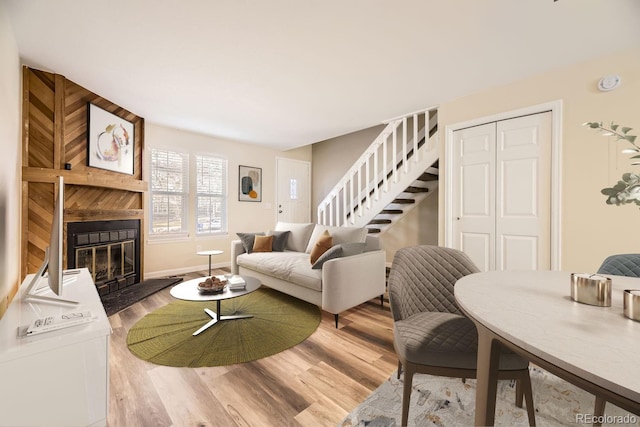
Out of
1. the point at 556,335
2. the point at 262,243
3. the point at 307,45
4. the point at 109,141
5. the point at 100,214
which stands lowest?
the point at 262,243

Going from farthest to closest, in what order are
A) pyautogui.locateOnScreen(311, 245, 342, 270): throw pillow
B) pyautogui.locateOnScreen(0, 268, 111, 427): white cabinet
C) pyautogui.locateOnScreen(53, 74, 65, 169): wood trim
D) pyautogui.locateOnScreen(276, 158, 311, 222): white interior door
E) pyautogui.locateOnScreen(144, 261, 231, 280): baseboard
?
1. pyautogui.locateOnScreen(276, 158, 311, 222): white interior door
2. pyautogui.locateOnScreen(144, 261, 231, 280): baseboard
3. pyautogui.locateOnScreen(53, 74, 65, 169): wood trim
4. pyautogui.locateOnScreen(311, 245, 342, 270): throw pillow
5. pyautogui.locateOnScreen(0, 268, 111, 427): white cabinet

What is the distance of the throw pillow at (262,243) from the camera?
3.52m

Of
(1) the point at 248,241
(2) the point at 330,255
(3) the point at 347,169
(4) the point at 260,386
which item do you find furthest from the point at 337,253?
(3) the point at 347,169

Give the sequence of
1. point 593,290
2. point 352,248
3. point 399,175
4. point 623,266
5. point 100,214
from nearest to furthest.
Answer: point 593,290 → point 623,266 → point 352,248 → point 100,214 → point 399,175

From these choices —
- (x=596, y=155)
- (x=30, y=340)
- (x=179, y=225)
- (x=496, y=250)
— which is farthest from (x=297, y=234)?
(x=596, y=155)

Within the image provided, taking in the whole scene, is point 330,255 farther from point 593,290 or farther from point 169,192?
point 169,192

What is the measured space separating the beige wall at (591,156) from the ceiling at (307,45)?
15 cm

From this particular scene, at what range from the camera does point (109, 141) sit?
3.21 meters

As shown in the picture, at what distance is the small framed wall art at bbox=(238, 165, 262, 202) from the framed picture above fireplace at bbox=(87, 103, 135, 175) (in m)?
1.83

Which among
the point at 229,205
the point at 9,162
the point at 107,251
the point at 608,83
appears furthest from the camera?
the point at 229,205

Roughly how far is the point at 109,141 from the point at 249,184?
7.66 feet

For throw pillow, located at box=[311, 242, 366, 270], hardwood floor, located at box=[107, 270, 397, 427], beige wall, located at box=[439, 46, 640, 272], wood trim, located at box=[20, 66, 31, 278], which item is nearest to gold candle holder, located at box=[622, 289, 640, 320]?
hardwood floor, located at box=[107, 270, 397, 427]

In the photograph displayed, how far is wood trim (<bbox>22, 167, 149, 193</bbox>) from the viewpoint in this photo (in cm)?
244

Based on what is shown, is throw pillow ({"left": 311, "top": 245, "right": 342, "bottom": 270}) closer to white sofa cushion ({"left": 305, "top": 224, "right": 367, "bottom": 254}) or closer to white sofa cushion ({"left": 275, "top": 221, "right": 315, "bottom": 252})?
white sofa cushion ({"left": 305, "top": 224, "right": 367, "bottom": 254})
